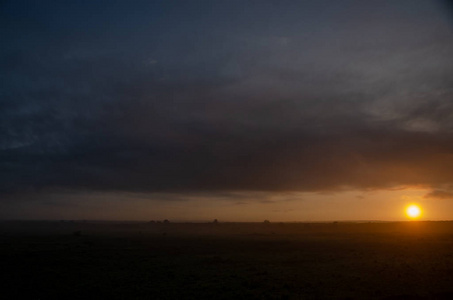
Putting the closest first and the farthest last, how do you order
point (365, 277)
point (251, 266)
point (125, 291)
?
point (125, 291)
point (365, 277)
point (251, 266)

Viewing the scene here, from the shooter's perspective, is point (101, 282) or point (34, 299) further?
point (101, 282)

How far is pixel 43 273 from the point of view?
109 ft

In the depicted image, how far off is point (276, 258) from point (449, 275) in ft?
63.4

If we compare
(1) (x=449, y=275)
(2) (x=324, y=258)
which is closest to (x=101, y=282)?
(2) (x=324, y=258)

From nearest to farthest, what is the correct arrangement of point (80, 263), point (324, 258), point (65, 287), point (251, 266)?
point (65, 287) → point (251, 266) → point (80, 263) → point (324, 258)

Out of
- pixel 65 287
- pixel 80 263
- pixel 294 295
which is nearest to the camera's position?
pixel 294 295

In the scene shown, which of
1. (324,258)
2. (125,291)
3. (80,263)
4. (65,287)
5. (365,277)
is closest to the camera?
(125,291)

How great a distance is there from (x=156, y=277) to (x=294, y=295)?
513 inches

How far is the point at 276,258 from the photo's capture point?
43469 mm

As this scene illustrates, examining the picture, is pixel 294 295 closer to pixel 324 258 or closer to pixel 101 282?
pixel 101 282

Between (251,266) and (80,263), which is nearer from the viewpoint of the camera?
(251,266)

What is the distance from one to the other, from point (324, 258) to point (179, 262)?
17.6 metres

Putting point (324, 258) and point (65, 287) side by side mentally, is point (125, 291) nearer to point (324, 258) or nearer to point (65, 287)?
point (65, 287)

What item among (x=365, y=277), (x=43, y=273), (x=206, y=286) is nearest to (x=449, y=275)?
(x=365, y=277)
